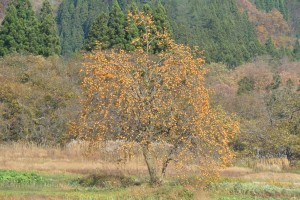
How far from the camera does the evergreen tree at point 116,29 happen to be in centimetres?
4781

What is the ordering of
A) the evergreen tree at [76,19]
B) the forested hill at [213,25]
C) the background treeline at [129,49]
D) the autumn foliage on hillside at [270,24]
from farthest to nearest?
the autumn foliage on hillside at [270,24] → the evergreen tree at [76,19] → the forested hill at [213,25] → the background treeline at [129,49]

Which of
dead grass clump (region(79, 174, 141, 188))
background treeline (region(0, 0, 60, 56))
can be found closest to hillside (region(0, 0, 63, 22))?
background treeline (region(0, 0, 60, 56))

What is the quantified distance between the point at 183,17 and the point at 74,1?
2285 cm

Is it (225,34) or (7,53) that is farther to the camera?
(225,34)

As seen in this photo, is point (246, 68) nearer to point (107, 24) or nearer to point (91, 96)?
point (107, 24)

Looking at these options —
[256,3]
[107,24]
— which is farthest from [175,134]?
[256,3]

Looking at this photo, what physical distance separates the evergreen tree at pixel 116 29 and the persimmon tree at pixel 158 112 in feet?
86.9

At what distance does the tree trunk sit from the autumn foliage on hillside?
74.4 metres

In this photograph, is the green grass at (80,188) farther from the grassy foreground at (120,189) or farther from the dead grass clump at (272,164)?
the dead grass clump at (272,164)

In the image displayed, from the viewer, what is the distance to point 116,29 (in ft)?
160

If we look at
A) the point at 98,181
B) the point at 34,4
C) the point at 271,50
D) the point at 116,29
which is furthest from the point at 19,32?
the point at 271,50

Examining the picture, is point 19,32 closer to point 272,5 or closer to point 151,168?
point 151,168

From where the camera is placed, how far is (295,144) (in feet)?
105

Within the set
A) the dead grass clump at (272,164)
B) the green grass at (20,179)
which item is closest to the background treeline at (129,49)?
the dead grass clump at (272,164)
